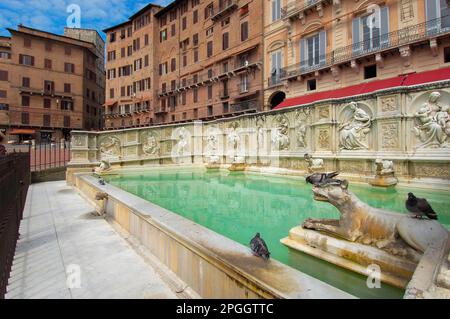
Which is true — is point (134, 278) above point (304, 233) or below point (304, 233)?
below

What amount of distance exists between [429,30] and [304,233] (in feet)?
61.3

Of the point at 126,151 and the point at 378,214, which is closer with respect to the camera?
the point at 378,214

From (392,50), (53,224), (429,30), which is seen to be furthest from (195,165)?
(429,30)

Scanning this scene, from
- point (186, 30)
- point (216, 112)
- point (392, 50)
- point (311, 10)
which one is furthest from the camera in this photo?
point (186, 30)

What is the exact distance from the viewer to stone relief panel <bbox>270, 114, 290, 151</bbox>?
464 inches

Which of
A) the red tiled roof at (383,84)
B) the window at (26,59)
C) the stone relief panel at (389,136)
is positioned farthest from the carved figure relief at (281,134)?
the window at (26,59)

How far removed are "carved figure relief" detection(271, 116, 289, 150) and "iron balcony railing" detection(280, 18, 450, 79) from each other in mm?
10776

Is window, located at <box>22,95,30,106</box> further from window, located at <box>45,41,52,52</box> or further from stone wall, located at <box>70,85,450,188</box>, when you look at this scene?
stone wall, located at <box>70,85,450,188</box>

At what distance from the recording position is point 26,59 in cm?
4366

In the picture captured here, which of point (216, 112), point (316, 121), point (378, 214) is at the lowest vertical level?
point (378, 214)

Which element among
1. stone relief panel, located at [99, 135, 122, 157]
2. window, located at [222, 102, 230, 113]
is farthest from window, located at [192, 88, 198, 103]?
stone relief panel, located at [99, 135, 122, 157]
